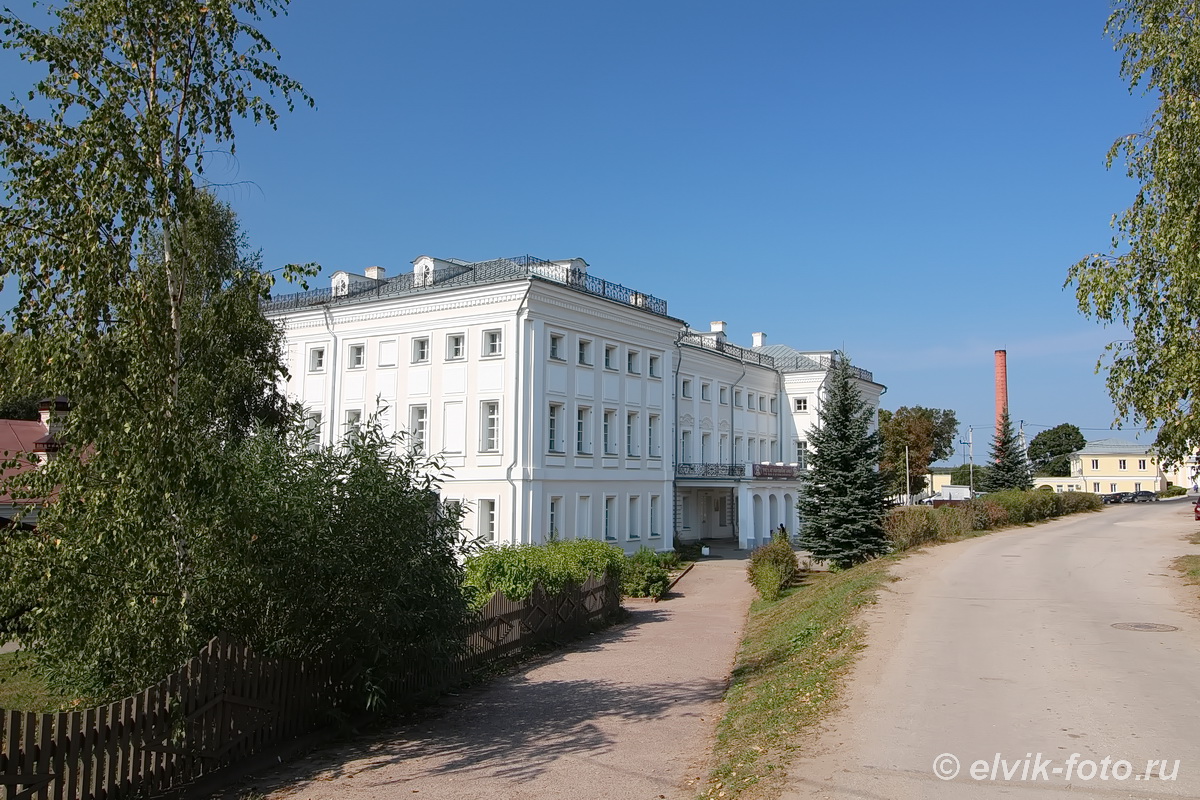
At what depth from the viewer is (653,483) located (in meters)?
38.3

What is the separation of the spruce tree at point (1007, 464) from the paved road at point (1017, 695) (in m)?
42.8

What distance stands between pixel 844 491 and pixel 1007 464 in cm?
3725

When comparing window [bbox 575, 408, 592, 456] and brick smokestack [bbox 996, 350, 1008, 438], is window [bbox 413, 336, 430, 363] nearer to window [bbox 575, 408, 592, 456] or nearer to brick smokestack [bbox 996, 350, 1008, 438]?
window [bbox 575, 408, 592, 456]

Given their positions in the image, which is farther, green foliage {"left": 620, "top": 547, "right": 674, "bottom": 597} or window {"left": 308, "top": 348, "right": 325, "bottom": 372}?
window {"left": 308, "top": 348, "right": 325, "bottom": 372}

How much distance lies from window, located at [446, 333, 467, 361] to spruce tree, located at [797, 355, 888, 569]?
44.7 ft

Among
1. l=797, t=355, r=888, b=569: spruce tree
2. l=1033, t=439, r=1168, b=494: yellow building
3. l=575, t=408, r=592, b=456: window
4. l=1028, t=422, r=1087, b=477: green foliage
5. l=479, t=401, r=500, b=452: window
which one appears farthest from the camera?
l=1028, t=422, r=1087, b=477: green foliage

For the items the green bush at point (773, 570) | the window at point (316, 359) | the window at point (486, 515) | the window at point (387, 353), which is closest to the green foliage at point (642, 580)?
the green bush at point (773, 570)

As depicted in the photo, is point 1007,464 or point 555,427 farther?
point 1007,464

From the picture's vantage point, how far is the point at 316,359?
126 ft

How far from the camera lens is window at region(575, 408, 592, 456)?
34438mm

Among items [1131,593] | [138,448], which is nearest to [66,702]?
[138,448]

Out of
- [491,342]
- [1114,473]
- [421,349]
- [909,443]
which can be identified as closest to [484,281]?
[491,342]

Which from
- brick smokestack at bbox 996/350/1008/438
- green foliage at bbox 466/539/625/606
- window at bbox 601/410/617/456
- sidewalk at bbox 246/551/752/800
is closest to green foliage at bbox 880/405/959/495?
brick smokestack at bbox 996/350/1008/438

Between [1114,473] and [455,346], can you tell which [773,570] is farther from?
[1114,473]
